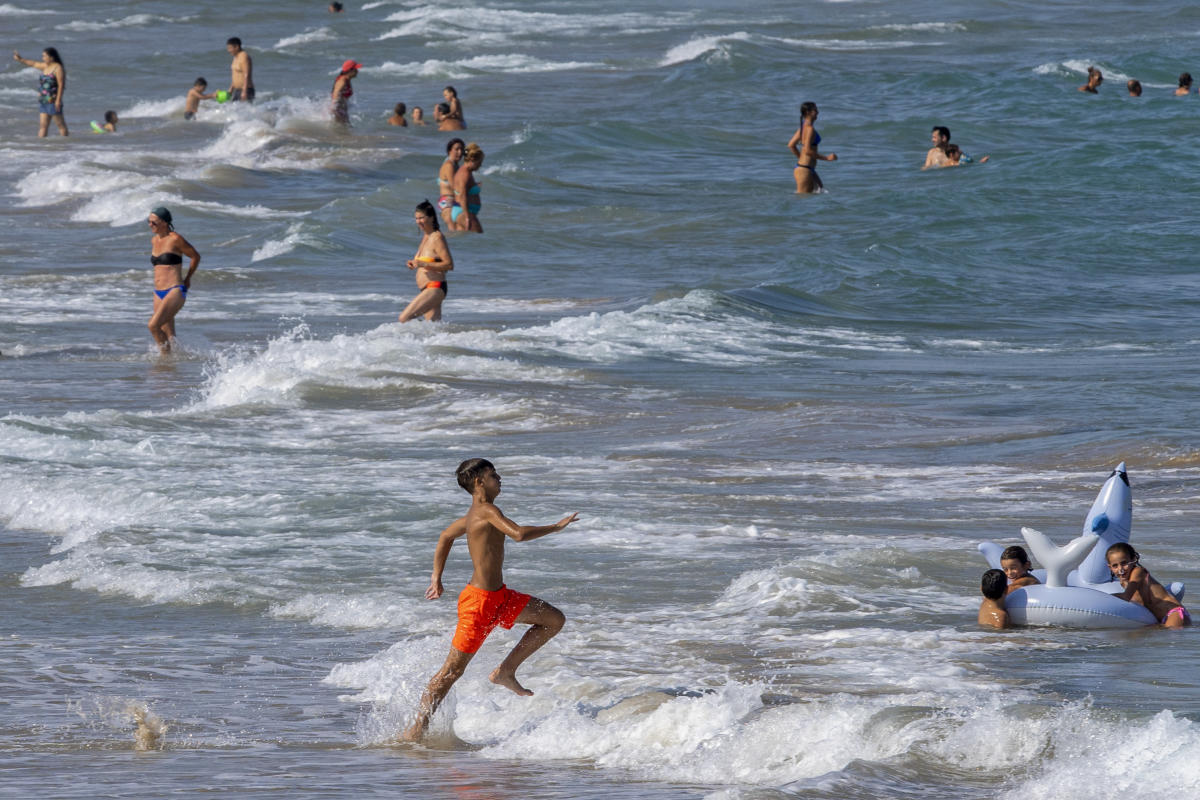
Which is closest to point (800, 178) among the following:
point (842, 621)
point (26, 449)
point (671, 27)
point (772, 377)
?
point (772, 377)

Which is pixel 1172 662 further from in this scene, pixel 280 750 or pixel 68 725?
pixel 68 725

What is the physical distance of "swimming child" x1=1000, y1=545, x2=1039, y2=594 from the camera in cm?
845

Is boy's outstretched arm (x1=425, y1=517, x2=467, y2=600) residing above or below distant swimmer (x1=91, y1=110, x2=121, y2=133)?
below

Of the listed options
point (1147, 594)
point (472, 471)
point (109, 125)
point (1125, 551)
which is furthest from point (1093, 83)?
point (472, 471)

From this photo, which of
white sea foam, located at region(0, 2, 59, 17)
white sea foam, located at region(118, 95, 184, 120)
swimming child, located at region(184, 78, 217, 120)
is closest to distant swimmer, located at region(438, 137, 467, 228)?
swimming child, located at region(184, 78, 217, 120)

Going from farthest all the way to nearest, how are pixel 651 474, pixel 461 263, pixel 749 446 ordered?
1. pixel 461 263
2. pixel 749 446
3. pixel 651 474

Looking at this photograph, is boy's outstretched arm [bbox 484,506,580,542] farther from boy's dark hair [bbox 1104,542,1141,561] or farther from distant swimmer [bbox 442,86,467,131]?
distant swimmer [bbox 442,86,467,131]

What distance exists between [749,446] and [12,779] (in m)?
6.94

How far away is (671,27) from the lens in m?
53.2

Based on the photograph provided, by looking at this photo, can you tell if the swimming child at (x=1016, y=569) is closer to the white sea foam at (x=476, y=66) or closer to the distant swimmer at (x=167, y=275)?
the distant swimmer at (x=167, y=275)

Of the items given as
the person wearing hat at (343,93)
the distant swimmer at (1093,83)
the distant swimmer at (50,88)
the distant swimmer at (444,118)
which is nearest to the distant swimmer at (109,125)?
the distant swimmer at (50,88)

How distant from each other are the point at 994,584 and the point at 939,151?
2074 cm

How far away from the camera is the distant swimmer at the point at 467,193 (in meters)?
19.8

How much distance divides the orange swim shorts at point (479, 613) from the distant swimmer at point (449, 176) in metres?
12.9
